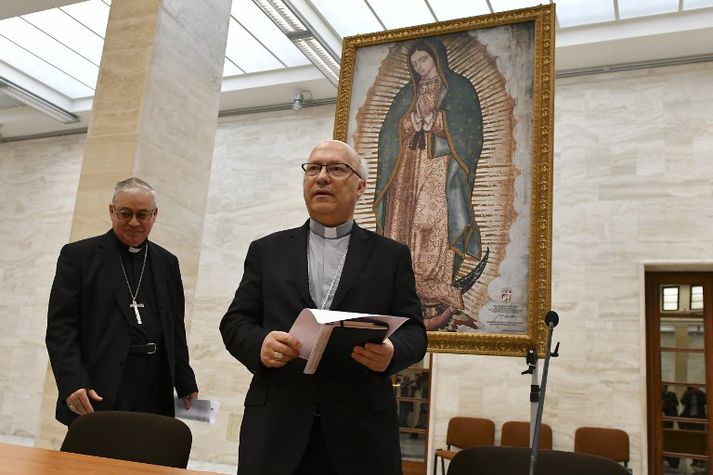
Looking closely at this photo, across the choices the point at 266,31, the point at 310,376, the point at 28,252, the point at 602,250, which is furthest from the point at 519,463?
the point at 28,252

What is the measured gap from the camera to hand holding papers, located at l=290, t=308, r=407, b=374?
2113 mm

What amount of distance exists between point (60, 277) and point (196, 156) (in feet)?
8.91

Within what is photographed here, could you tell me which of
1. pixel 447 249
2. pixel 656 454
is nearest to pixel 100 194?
pixel 447 249

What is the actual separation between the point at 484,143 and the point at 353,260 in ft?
8.59

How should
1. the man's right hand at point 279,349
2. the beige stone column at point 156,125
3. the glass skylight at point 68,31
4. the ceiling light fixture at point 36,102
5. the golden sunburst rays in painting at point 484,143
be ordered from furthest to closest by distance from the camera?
the ceiling light fixture at point 36,102, the glass skylight at point 68,31, the beige stone column at point 156,125, the golden sunburst rays in painting at point 484,143, the man's right hand at point 279,349

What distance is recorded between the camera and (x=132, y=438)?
275 cm

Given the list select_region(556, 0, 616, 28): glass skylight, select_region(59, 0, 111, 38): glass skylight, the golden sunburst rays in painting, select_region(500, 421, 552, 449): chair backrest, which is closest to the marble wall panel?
select_region(59, 0, 111, 38): glass skylight

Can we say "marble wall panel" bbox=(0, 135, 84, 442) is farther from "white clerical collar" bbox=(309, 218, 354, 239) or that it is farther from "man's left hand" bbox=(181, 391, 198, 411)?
"white clerical collar" bbox=(309, 218, 354, 239)

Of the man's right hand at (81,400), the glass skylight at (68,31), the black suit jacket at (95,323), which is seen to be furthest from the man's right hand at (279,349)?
the glass skylight at (68,31)

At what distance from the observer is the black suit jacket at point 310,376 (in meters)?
2.46

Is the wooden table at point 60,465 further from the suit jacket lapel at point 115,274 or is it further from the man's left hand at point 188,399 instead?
the man's left hand at point 188,399

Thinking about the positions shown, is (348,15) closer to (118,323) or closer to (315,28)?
(315,28)

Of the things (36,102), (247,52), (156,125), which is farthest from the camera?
(36,102)

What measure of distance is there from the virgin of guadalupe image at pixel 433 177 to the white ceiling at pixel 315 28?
418 cm
